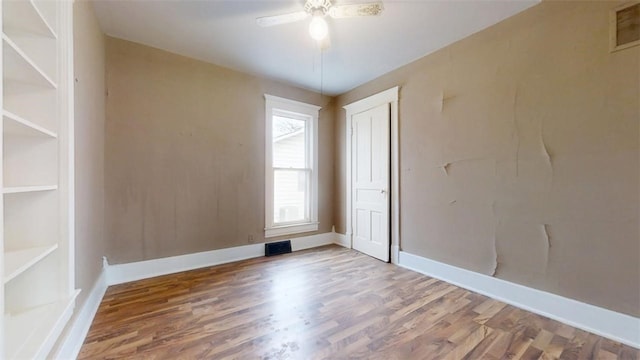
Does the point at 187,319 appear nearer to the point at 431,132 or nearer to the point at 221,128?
the point at 221,128

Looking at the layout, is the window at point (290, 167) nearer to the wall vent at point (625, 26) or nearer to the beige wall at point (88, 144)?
the beige wall at point (88, 144)

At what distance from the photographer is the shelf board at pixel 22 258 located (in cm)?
103

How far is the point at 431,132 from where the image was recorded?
305cm

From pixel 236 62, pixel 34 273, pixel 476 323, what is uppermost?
pixel 236 62

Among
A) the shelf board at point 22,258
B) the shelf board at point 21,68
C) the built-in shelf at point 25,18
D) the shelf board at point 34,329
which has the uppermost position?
the built-in shelf at point 25,18

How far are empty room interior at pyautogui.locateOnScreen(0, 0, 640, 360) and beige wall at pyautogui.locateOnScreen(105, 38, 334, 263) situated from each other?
0.07 feet

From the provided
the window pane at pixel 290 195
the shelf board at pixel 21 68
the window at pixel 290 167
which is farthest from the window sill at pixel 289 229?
the shelf board at pixel 21 68

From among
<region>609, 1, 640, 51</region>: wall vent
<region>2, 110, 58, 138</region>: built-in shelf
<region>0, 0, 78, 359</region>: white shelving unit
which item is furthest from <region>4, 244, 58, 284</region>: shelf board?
<region>609, 1, 640, 51</region>: wall vent

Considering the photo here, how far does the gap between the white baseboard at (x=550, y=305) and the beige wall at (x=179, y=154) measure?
2471 millimetres

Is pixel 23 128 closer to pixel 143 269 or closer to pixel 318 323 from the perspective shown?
pixel 318 323

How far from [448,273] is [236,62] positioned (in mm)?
3515

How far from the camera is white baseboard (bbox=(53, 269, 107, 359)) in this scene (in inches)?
59.1

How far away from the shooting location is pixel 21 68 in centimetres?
119

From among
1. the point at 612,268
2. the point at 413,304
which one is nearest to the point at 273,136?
the point at 413,304
